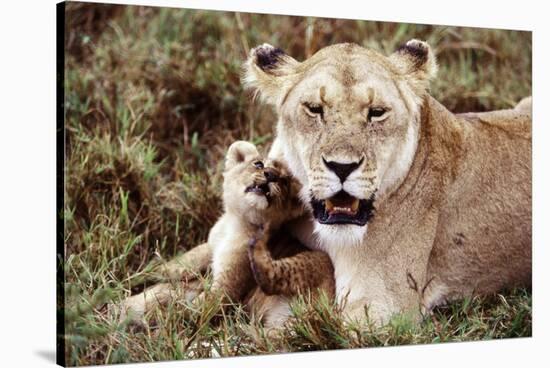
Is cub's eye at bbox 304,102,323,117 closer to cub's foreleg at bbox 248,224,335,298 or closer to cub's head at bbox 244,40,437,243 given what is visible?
cub's head at bbox 244,40,437,243

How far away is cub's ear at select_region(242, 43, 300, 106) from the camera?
185 inches

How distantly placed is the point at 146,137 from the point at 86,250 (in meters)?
1.22

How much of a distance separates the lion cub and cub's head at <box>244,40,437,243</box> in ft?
0.39

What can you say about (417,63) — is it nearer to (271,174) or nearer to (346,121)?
(346,121)

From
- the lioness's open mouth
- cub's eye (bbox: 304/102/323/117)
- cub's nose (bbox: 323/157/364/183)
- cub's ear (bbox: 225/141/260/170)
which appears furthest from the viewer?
cub's ear (bbox: 225/141/260/170)

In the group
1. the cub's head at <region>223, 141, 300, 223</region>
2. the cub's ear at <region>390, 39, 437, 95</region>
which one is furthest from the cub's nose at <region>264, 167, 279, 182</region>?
the cub's ear at <region>390, 39, 437, 95</region>

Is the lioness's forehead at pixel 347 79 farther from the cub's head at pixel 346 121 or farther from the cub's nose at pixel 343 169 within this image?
the cub's nose at pixel 343 169

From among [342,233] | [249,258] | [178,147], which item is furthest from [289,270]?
[178,147]

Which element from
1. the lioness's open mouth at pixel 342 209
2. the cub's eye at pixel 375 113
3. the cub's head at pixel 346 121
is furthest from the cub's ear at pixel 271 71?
the lioness's open mouth at pixel 342 209

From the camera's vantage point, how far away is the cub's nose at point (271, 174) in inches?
182

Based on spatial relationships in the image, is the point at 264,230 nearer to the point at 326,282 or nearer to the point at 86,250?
the point at 326,282

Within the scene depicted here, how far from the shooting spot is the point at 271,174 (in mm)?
4617

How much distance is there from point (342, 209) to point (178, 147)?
1.61 meters

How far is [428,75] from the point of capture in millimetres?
4672
